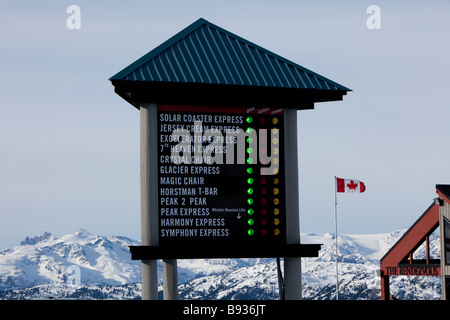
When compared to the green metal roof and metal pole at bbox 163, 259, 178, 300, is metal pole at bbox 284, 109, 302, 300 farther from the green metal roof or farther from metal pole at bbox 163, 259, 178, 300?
metal pole at bbox 163, 259, 178, 300

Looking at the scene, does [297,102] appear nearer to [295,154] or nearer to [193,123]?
[295,154]

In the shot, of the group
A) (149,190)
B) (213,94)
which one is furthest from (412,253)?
(149,190)

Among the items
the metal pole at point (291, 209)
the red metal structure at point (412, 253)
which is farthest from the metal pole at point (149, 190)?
the red metal structure at point (412, 253)

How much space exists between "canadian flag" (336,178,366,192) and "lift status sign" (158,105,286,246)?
3084 centimetres

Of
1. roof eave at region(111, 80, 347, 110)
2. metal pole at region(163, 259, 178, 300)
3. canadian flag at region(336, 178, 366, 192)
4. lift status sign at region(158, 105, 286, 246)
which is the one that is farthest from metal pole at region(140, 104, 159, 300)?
canadian flag at region(336, 178, 366, 192)

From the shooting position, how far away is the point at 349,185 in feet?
185

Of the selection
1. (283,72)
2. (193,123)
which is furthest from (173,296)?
(283,72)

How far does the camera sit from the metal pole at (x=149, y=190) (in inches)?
993

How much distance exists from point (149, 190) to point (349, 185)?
109 ft

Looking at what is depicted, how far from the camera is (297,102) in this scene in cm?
2664

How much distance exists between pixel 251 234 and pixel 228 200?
1.33 m

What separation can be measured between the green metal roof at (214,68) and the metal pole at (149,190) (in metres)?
1.01

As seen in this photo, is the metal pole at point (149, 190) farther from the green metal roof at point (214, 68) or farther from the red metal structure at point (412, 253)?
the red metal structure at point (412, 253)

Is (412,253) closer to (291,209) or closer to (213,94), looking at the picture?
(291,209)
